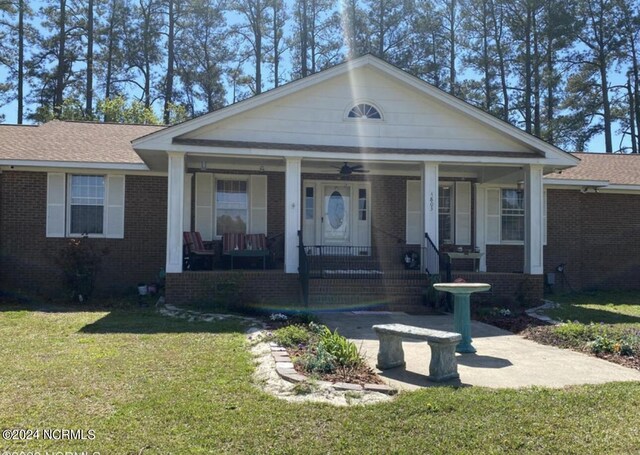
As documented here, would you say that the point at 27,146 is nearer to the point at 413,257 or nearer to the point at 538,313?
the point at 413,257

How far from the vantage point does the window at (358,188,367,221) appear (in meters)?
14.9

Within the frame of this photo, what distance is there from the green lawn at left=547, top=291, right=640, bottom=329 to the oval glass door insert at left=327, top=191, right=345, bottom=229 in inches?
224

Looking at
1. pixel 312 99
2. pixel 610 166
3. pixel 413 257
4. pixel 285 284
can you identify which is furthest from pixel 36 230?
pixel 610 166

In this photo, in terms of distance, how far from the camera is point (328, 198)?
584 inches

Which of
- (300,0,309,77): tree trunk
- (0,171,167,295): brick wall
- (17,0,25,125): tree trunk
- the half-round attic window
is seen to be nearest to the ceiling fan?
the half-round attic window

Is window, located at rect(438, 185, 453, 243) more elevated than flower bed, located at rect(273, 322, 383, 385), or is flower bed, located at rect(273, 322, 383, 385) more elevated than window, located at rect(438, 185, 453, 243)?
window, located at rect(438, 185, 453, 243)

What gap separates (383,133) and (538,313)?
501cm

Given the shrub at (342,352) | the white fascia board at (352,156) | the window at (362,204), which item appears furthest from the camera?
the window at (362,204)

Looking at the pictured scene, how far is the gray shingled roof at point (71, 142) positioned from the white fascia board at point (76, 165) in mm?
97

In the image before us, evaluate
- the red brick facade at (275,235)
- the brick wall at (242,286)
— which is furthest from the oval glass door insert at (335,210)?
the brick wall at (242,286)

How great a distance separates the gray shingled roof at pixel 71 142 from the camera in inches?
527

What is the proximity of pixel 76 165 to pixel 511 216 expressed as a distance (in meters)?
11.4

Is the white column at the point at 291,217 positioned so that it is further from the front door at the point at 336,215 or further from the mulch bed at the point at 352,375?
the mulch bed at the point at 352,375

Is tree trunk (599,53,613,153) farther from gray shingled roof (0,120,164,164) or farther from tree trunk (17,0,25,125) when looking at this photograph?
tree trunk (17,0,25,125)
